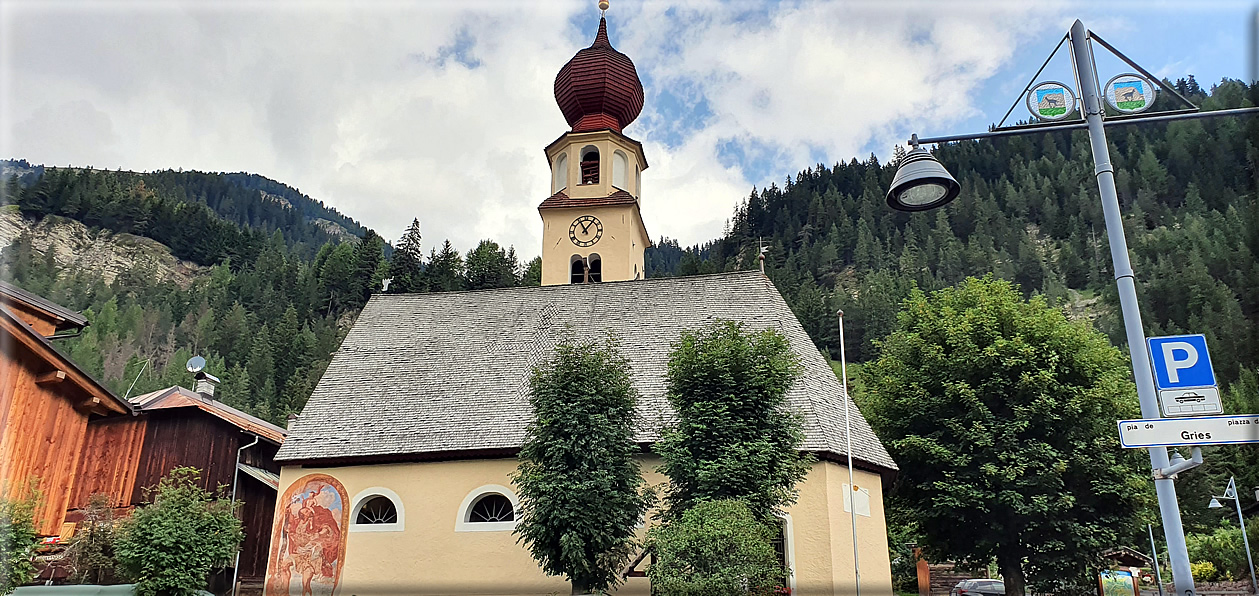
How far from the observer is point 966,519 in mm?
22672

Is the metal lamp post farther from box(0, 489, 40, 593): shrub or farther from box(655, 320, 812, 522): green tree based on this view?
box(0, 489, 40, 593): shrub

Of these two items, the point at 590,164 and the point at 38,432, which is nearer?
the point at 38,432

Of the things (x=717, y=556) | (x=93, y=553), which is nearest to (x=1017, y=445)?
(x=717, y=556)

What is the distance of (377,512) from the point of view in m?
21.3

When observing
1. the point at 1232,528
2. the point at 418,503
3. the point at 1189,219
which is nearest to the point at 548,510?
the point at 418,503

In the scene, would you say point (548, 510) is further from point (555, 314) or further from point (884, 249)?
point (884, 249)

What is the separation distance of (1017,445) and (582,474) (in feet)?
41.6

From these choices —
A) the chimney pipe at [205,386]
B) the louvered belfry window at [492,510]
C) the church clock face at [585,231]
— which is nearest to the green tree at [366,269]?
the chimney pipe at [205,386]

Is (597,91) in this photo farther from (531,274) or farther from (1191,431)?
(531,274)

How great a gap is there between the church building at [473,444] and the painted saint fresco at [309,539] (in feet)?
0.12

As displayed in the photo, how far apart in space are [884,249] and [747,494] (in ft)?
403

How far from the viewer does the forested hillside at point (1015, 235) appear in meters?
74.0

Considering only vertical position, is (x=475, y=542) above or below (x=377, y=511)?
below

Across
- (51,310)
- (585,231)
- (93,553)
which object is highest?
(585,231)
